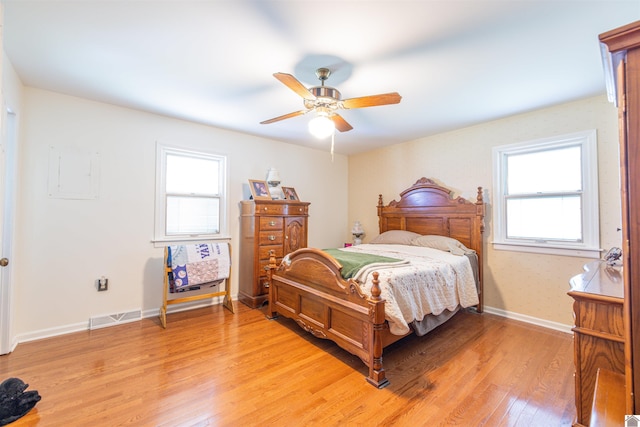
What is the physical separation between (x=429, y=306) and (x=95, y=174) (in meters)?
3.71

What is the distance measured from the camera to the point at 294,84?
6.25 ft

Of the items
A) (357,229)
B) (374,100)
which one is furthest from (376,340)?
(357,229)

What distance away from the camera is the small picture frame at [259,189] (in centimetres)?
392

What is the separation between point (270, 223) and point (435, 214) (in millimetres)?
2362

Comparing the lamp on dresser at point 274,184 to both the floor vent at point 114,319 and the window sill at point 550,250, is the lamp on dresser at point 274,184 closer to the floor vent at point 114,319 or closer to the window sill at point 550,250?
the floor vent at point 114,319

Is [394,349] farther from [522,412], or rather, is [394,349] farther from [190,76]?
[190,76]


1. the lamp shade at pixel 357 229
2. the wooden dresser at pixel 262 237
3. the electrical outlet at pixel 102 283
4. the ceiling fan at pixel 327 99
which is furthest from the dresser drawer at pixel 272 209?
the electrical outlet at pixel 102 283

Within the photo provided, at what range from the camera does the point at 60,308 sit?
2812 millimetres

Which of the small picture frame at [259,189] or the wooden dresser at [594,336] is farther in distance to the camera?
the small picture frame at [259,189]

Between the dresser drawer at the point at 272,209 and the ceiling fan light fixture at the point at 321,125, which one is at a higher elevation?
the ceiling fan light fixture at the point at 321,125

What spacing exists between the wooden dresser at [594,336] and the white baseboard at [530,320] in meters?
1.81

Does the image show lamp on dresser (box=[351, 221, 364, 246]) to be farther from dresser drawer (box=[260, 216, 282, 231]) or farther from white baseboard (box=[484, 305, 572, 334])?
white baseboard (box=[484, 305, 572, 334])

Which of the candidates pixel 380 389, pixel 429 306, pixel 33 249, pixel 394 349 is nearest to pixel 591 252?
pixel 429 306

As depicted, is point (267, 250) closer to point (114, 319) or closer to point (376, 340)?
point (114, 319)
